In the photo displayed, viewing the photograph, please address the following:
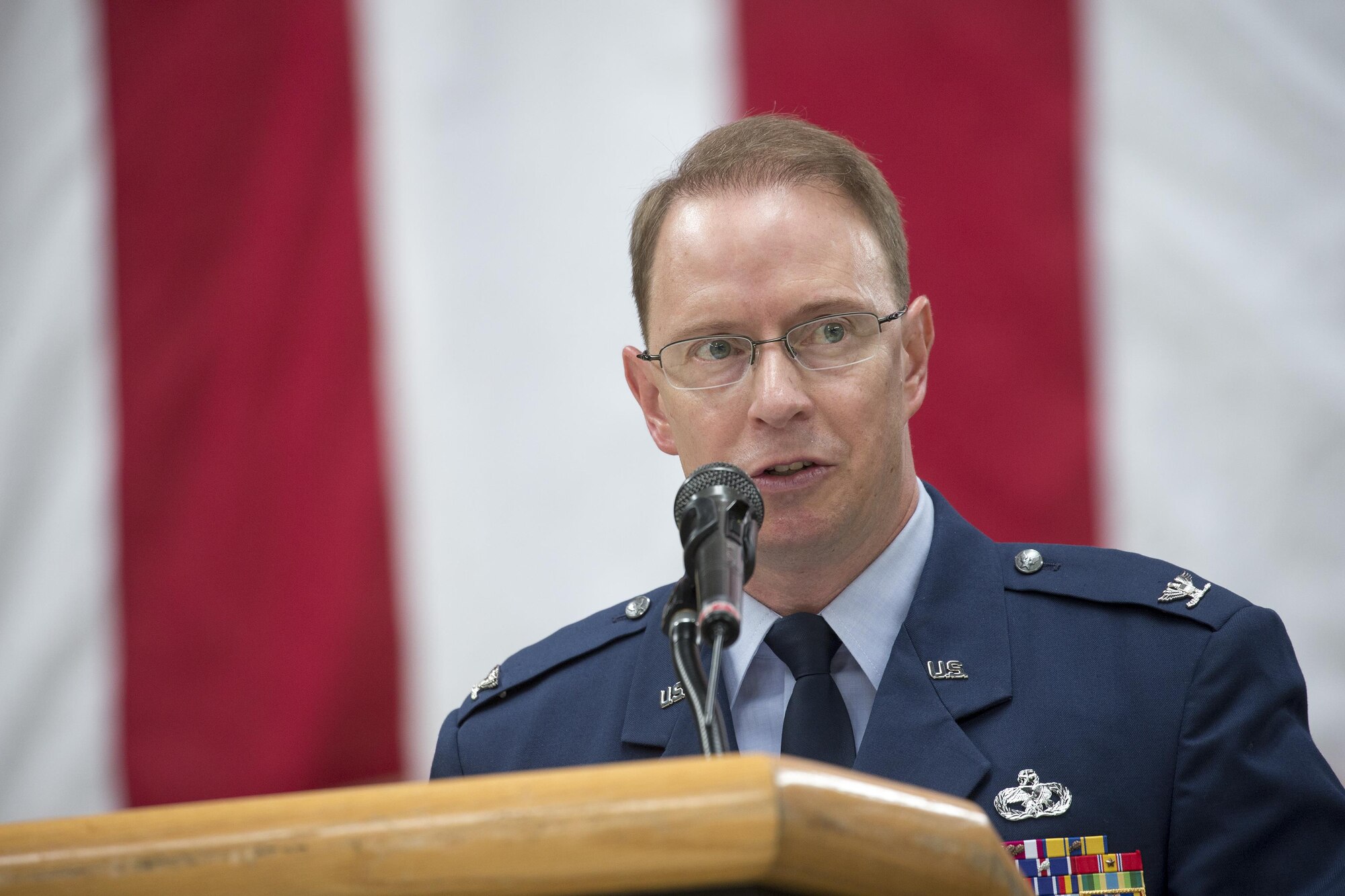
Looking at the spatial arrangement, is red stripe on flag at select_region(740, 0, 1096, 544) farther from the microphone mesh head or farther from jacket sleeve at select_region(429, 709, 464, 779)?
the microphone mesh head

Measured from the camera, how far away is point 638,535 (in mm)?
2896

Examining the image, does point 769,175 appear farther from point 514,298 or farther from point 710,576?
point 514,298

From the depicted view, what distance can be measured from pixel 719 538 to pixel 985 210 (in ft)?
6.19

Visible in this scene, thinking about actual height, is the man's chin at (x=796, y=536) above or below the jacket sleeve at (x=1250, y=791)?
above

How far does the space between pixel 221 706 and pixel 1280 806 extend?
2.27m

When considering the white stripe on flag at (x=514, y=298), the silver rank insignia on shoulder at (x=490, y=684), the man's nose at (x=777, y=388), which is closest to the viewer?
the man's nose at (x=777, y=388)

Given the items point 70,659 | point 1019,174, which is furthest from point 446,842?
point 70,659

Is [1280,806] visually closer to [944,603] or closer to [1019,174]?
[944,603]

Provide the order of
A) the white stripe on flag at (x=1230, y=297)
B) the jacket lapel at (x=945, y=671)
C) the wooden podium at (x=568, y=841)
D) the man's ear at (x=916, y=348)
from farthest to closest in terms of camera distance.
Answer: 1. the white stripe on flag at (x=1230, y=297)
2. the man's ear at (x=916, y=348)
3. the jacket lapel at (x=945, y=671)
4. the wooden podium at (x=568, y=841)

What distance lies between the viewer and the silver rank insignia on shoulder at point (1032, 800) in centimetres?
159

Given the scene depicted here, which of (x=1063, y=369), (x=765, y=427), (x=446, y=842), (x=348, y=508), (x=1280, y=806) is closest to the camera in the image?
(x=446, y=842)

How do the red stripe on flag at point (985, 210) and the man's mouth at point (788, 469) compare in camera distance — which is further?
the red stripe on flag at point (985, 210)

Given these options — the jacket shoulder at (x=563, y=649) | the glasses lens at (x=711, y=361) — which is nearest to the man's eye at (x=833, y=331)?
the glasses lens at (x=711, y=361)

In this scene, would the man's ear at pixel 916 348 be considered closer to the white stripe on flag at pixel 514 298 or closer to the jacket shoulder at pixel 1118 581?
the jacket shoulder at pixel 1118 581
